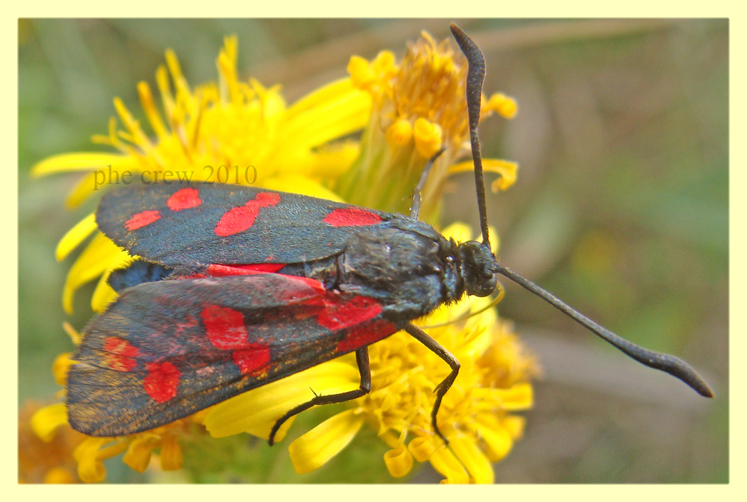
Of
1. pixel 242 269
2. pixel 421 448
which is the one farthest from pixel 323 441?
pixel 242 269

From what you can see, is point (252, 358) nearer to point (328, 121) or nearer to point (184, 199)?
point (184, 199)

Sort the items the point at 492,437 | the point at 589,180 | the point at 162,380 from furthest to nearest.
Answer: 1. the point at 589,180
2. the point at 492,437
3. the point at 162,380

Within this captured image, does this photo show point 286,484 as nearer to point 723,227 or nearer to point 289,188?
point 289,188

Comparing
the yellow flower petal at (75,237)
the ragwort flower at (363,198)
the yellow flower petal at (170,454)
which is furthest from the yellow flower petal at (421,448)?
the yellow flower petal at (75,237)

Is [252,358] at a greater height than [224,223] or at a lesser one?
lesser

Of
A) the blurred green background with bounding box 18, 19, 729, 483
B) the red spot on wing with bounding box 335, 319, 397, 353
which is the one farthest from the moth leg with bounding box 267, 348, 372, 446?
the blurred green background with bounding box 18, 19, 729, 483

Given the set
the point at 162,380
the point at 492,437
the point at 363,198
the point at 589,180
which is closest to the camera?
the point at 162,380

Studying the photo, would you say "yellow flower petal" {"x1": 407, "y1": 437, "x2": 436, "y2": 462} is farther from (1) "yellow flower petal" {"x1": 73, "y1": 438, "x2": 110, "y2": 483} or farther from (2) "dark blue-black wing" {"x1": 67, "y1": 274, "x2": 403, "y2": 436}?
(1) "yellow flower petal" {"x1": 73, "y1": 438, "x2": 110, "y2": 483}
